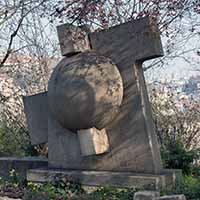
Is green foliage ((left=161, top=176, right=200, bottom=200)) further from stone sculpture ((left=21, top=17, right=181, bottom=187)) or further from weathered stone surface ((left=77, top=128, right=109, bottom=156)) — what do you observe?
weathered stone surface ((left=77, top=128, right=109, bottom=156))

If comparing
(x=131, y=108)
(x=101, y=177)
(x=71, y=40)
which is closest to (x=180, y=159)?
(x=131, y=108)

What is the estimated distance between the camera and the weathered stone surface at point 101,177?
6379mm

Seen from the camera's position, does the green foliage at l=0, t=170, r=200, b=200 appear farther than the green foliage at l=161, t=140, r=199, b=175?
No

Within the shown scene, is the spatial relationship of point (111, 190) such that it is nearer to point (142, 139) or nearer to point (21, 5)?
point (142, 139)

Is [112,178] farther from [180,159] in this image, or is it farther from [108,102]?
[180,159]

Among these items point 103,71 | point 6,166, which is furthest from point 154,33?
point 6,166

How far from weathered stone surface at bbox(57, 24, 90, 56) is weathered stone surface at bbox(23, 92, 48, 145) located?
1.15 meters

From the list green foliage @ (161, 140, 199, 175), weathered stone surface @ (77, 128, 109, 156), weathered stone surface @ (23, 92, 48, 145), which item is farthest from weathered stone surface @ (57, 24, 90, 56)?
green foliage @ (161, 140, 199, 175)

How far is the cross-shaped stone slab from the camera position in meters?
6.76

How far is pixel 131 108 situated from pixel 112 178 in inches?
47.2

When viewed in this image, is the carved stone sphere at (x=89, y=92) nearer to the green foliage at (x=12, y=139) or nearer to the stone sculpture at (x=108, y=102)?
the stone sculpture at (x=108, y=102)

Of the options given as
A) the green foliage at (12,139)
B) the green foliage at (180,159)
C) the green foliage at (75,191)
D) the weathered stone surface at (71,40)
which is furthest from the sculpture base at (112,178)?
the green foliage at (12,139)

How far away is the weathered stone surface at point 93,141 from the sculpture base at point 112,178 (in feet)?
1.27

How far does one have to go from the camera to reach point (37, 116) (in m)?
8.02
